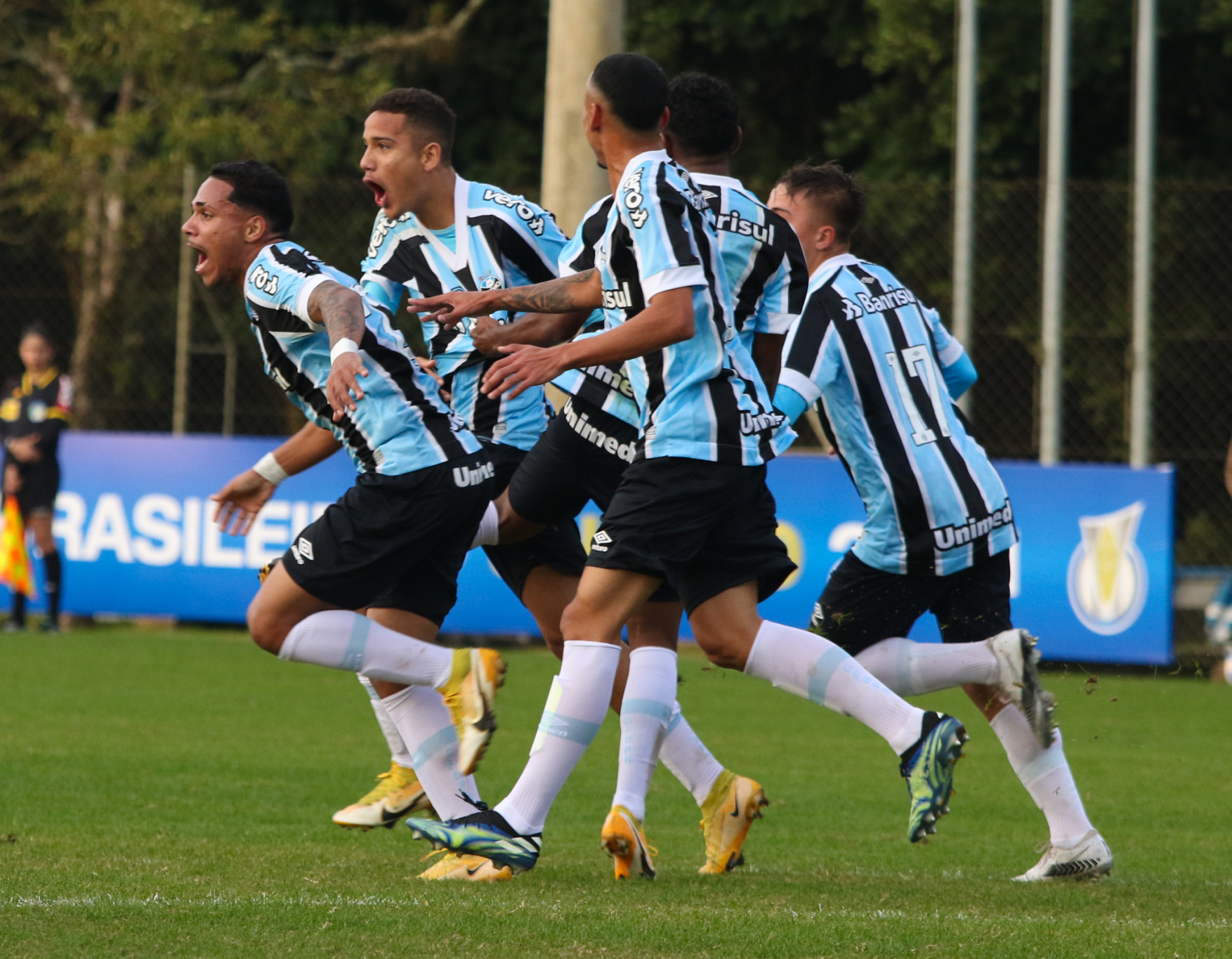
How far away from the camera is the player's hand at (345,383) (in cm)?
447

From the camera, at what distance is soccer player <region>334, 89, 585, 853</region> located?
5.52 m

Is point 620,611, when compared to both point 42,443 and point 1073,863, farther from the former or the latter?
point 42,443

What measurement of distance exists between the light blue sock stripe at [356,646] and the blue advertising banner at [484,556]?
6.35 metres

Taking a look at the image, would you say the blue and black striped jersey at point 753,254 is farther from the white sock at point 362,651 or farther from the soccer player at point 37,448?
the soccer player at point 37,448

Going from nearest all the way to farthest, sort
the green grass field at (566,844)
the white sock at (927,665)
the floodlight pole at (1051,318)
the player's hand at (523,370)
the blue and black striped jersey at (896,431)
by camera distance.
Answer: the green grass field at (566,844), the player's hand at (523,370), the white sock at (927,665), the blue and black striped jersey at (896,431), the floodlight pole at (1051,318)

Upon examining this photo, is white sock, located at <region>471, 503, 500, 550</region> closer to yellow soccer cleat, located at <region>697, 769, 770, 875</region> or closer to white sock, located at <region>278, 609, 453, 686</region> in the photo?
white sock, located at <region>278, 609, 453, 686</region>

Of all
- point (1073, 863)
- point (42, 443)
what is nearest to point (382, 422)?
point (1073, 863)

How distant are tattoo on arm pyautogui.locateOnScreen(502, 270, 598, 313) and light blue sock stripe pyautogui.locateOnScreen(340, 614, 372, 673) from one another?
99 cm

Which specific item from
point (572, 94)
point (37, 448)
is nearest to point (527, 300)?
point (572, 94)

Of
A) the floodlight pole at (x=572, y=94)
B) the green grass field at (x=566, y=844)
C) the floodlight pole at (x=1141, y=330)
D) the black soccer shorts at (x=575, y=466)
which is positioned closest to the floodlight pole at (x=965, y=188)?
the floodlight pole at (x=1141, y=330)

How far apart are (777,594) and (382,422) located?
22.6ft

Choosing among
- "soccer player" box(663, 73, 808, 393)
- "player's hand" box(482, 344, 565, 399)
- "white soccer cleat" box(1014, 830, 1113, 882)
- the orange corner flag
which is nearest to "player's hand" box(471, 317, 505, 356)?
"player's hand" box(482, 344, 565, 399)

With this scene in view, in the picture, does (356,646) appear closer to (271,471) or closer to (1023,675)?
(271,471)

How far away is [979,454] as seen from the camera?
5316mm
